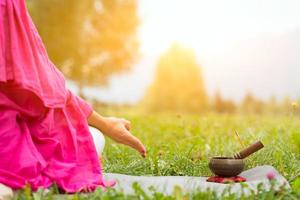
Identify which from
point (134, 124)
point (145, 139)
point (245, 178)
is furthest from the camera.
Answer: point (134, 124)

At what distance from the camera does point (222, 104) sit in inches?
667

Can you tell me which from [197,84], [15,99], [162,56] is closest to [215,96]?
[197,84]

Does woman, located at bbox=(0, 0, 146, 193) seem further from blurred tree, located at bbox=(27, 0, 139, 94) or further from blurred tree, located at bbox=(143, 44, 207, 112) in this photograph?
blurred tree, located at bbox=(143, 44, 207, 112)

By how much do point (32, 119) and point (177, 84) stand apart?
14.6 m

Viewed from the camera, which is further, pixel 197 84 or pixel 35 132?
pixel 197 84

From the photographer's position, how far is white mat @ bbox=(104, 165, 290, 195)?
3105 millimetres

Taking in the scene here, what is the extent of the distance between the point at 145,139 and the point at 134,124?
6.11 ft

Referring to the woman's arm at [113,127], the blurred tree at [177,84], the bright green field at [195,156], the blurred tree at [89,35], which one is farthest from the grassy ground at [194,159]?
the blurred tree at [177,84]

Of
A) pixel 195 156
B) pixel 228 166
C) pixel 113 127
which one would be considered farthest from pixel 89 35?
pixel 228 166

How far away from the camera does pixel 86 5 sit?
1498 centimetres

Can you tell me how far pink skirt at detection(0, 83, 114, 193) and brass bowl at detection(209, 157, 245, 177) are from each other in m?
0.64

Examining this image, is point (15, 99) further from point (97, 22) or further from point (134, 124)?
point (97, 22)

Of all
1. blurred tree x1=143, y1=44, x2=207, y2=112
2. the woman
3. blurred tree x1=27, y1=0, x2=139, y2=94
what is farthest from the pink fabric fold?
blurred tree x1=143, y1=44, x2=207, y2=112

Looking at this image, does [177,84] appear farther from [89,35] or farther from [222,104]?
[89,35]
